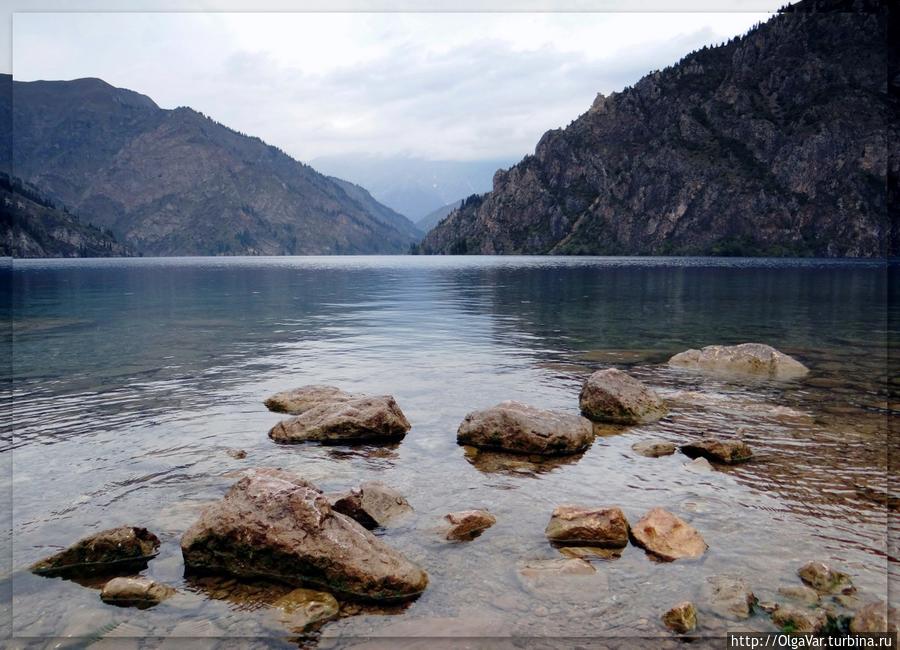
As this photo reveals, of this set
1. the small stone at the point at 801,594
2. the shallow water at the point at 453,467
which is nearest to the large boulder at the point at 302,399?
the shallow water at the point at 453,467

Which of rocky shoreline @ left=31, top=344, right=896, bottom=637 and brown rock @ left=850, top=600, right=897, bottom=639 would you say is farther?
rocky shoreline @ left=31, top=344, right=896, bottom=637

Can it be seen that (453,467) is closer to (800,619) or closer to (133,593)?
(133,593)

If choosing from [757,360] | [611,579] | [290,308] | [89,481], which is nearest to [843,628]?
[611,579]

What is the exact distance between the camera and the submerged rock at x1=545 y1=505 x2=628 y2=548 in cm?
1088

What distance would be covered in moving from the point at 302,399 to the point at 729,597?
15514 millimetres

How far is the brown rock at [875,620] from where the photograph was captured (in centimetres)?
767

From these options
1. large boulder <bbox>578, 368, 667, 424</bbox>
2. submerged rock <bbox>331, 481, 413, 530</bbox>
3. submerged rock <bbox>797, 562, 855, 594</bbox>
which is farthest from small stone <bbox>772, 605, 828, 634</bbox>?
large boulder <bbox>578, 368, 667, 424</bbox>

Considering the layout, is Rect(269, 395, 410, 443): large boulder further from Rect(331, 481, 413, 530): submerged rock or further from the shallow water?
Rect(331, 481, 413, 530): submerged rock

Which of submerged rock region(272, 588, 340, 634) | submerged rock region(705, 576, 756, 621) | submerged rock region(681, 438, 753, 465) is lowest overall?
submerged rock region(272, 588, 340, 634)

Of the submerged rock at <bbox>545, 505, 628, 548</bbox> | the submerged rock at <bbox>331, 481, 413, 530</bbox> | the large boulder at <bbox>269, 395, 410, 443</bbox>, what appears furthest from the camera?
the large boulder at <bbox>269, 395, 410, 443</bbox>

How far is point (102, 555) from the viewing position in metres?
10.2

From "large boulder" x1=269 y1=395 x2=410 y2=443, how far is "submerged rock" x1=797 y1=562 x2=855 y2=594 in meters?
11.1

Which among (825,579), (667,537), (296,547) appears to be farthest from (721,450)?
(296,547)

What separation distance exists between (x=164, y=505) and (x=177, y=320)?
4070cm
